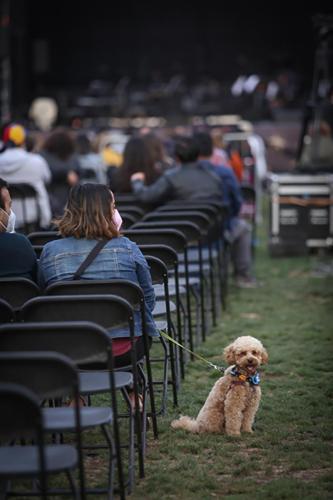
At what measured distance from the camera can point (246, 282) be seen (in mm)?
10875

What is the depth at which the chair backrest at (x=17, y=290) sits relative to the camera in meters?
4.99

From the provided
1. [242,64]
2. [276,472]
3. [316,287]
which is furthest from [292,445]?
[242,64]

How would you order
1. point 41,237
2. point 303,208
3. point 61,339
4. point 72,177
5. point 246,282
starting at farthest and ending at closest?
point 303,208
point 72,177
point 246,282
point 41,237
point 61,339

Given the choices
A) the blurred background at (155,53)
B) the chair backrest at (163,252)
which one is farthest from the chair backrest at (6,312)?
the blurred background at (155,53)

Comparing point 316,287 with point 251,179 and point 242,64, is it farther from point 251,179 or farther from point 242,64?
point 242,64

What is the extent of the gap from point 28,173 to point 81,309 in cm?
642

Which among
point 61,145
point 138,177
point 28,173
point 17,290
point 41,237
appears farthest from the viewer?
point 61,145

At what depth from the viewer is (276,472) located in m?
4.89

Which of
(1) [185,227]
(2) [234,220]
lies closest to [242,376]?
(1) [185,227]

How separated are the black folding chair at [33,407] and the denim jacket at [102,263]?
143cm

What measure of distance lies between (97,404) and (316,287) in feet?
15.8

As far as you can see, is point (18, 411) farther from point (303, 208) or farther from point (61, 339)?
point (303, 208)

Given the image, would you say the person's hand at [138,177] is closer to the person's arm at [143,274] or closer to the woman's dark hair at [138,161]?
the woman's dark hair at [138,161]

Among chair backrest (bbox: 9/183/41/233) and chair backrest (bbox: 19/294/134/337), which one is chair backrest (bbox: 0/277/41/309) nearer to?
chair backrest (bbox: 19/294/134/337)
